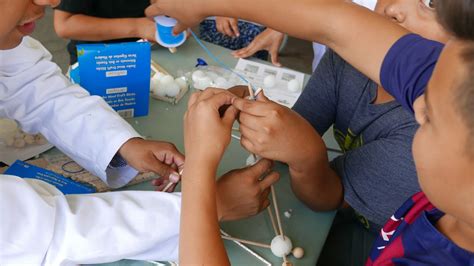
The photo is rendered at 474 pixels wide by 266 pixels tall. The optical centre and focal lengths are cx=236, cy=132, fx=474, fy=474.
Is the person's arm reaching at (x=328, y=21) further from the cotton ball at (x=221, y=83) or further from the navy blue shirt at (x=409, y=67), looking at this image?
the cotton ball at (x=221, y=83)

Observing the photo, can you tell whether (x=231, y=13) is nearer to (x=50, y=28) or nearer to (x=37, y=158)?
(x=37, y=158)

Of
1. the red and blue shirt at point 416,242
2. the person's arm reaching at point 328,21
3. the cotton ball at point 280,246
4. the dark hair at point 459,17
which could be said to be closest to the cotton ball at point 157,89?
the person's arm reaching at point 328,21

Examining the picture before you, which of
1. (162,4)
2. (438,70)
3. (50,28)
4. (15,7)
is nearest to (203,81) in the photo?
(162,4)

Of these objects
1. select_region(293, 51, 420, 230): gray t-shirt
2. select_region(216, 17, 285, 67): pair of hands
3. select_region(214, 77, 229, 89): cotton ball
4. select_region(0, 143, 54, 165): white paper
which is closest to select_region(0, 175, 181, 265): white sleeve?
select_region(0, 143, 54, 165): white paper

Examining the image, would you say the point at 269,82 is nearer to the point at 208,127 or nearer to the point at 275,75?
the point at 275,75

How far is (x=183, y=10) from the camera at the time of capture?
95 cm

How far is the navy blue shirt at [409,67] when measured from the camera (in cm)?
72

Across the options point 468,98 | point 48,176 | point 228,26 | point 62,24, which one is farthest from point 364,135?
point 62,24

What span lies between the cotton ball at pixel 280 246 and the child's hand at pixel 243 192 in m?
0.07

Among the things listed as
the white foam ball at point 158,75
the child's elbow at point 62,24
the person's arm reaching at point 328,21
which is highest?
the person's arm reaching at point 328,21

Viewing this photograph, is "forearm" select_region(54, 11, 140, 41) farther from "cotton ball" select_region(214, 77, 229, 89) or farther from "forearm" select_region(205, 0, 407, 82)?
"forearm" select_region(205, 0, 407, 82)

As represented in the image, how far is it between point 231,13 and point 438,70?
0.47 m

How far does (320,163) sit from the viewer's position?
34.4 inches

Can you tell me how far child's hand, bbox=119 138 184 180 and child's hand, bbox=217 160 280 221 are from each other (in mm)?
121
